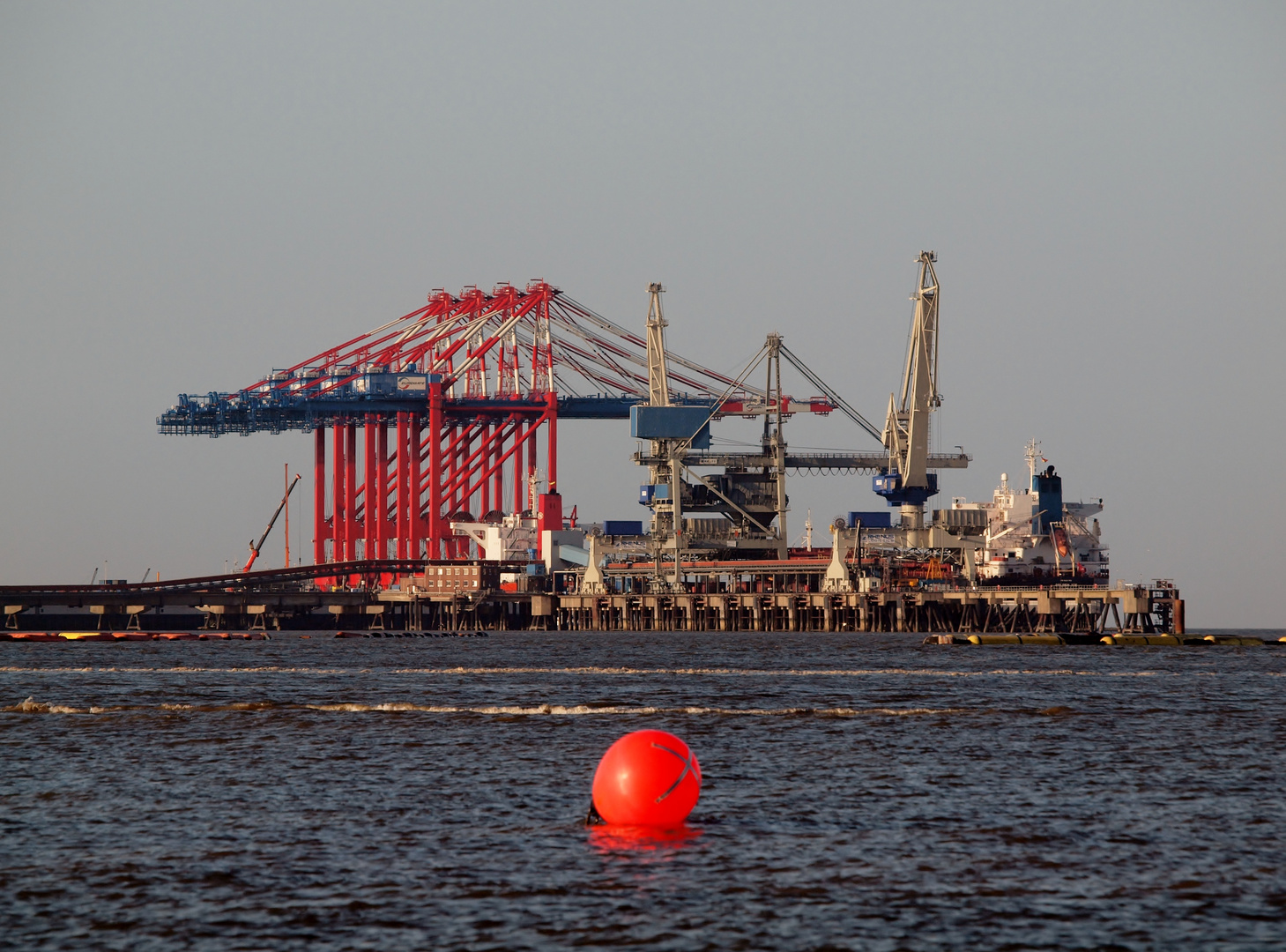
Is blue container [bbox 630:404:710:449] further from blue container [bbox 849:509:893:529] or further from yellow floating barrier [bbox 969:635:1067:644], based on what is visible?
yellow floating barrier [bbox 969:635:1067:644]

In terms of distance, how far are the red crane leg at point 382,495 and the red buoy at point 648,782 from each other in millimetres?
169303

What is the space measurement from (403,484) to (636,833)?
17218 cm

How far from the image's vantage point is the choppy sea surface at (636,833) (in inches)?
Result: 835

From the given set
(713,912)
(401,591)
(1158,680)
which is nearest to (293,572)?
(401,591)

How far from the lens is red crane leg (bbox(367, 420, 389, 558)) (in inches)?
7662

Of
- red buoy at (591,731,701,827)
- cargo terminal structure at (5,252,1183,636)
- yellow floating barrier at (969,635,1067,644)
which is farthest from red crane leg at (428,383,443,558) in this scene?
red buoy at (591,731,701,827)

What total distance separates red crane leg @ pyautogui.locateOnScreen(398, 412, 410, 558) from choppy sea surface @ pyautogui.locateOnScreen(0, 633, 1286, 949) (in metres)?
131

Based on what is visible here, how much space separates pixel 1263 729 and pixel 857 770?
17.4 m

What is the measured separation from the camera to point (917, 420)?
161625 millimetres

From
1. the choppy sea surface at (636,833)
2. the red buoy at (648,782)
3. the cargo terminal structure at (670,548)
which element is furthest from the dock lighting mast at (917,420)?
the red buoy at (648,782)

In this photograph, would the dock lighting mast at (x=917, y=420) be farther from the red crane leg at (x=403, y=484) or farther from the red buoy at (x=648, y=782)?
the red buoy at (x=648, y=782)

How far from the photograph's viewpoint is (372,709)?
54.5m

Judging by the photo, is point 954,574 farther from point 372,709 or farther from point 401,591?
point 372,709

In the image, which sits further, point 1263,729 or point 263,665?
point 263,665
